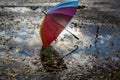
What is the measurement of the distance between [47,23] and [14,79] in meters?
→ 2.07

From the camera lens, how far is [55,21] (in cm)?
815

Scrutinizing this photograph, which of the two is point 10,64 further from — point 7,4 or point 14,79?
point 7,4

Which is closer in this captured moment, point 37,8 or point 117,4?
point 37,8

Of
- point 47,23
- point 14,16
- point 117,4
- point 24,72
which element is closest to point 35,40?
point 47,23

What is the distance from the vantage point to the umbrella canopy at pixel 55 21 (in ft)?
26.2

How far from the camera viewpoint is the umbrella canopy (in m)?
7.99

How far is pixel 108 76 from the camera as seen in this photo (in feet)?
23.9

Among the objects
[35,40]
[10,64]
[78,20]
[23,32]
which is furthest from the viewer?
[78,20]

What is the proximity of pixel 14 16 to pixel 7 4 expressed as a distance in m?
1.98

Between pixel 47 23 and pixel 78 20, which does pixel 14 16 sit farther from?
pixel 47 23

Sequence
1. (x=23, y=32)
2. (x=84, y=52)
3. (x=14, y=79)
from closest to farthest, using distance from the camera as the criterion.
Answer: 1. (x=14, y=79)
2. (x=84, y=52)
3. (x=23, y=32)

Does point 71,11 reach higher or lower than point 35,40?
higher

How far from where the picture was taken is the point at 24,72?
740 centimetres

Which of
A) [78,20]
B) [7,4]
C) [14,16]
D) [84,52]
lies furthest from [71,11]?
[7,4]
